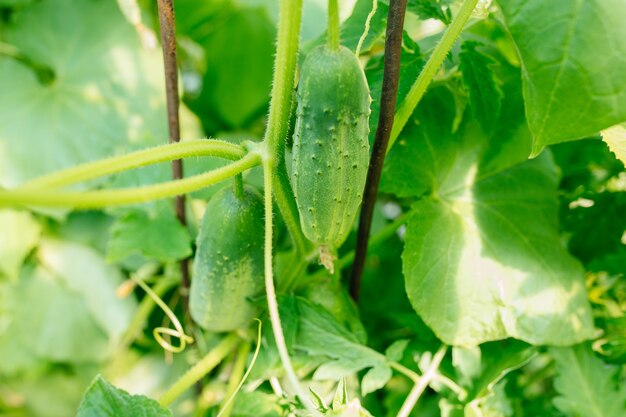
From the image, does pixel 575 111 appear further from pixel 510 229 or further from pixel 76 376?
pixel 76 376

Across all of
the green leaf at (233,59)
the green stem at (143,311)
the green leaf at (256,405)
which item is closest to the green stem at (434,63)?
the green leaf at (256,405)

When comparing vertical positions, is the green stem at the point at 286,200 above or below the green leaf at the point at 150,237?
above

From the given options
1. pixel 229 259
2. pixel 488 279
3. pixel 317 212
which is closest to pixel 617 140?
pixel 488 279

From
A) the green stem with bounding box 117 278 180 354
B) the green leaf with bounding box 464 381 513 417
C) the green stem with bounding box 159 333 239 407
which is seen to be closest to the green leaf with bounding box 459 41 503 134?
the green leaf with bounding box 464 381 513 417

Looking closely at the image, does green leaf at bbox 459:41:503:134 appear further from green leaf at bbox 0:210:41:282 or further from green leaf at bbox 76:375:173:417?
green leaf at bbox 0:210:41:282

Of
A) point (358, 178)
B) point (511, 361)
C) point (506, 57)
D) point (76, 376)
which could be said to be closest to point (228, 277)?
point (358, 178)

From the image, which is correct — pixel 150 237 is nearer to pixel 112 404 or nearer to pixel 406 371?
pixel 112 404

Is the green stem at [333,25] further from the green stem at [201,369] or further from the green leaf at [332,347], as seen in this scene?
the green stem at [201,369]
